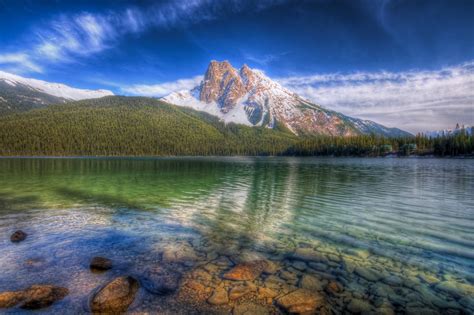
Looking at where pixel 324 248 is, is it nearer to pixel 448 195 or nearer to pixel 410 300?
pixel 410 300

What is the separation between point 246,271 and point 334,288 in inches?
149

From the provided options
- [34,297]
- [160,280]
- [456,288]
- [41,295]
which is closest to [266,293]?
[160,280]

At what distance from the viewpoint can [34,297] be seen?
9.59 meters

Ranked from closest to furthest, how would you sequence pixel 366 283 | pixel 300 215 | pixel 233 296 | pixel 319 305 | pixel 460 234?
pixel 319 305
pixel 233 296
pixel 366 283
pixel 460 234
pixel 300 215

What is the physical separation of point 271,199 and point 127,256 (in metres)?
21.0

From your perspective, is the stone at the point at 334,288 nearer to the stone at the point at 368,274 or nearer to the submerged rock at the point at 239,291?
the stone at the point at 368,274

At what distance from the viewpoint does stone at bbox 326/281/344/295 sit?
34.8 feet

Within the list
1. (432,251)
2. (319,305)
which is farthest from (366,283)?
(432,251)

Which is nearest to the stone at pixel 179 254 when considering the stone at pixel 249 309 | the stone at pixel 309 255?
the stone at pixel 249 309

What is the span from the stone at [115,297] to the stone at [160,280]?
65cm

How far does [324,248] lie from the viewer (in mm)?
15617

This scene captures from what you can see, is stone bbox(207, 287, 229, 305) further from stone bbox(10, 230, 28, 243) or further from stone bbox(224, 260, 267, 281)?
stone bbox(10, 230, 28, 243)

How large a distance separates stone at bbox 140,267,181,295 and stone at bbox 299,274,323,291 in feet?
17.1

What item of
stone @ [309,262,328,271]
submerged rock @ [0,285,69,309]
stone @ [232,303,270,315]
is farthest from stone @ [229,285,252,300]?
submerged rock @ [0,285,69,309]
